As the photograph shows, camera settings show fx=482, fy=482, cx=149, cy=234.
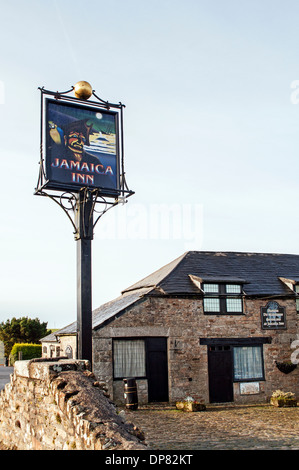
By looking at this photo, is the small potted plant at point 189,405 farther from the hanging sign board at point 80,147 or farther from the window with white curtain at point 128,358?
the hanging sign board at point 80,147

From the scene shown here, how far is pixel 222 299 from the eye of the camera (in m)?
20.2

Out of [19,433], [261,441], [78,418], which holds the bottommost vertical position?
[261,441]

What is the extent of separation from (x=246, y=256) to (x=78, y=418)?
18321 mm

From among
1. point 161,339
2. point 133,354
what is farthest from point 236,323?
point 133,354

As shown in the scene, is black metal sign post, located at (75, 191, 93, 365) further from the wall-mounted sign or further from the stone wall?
the wall-mounted sign

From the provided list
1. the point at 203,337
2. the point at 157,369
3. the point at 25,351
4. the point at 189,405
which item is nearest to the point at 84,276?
the point at 189,405

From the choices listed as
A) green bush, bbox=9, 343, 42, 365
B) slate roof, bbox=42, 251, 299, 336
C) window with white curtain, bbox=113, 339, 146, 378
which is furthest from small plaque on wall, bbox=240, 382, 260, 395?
green bush, bbox=9, 343, 42, 365

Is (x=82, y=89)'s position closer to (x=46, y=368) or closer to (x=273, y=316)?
(x=46, y=368)

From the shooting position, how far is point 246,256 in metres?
23.7

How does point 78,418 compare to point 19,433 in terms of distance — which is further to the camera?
point 19,433

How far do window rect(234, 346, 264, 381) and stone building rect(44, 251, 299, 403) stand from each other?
0.04 metres

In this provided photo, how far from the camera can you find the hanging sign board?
44.1ft
